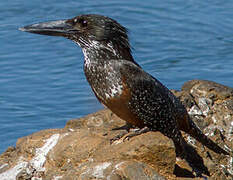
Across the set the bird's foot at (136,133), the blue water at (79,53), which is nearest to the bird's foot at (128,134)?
the bird's foot at (136,133)

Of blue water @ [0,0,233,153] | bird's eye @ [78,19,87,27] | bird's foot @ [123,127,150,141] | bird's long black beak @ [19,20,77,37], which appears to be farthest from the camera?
blue water @ [0,0,233,153]

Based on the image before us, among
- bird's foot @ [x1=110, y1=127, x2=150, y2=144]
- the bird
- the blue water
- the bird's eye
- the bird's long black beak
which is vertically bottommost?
the blue water

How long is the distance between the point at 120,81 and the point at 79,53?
565 cm

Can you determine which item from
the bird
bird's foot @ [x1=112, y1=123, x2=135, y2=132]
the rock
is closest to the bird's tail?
the rock

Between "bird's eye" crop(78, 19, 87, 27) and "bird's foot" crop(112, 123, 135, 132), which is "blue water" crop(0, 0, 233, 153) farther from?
"bird's eye" crop(78, 19, 87, 27)

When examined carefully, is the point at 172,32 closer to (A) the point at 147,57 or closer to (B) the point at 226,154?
(A) the point at 147,57

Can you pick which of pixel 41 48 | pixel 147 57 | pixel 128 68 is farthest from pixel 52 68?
pixel 128 68

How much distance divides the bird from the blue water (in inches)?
117

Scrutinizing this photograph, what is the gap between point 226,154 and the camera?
7.70 m

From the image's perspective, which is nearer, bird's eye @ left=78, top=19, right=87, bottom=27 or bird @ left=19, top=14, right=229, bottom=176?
bird @ left=19, top=14, right=229, bottom=176

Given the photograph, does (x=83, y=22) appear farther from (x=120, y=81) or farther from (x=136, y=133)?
(x=136, y=133)

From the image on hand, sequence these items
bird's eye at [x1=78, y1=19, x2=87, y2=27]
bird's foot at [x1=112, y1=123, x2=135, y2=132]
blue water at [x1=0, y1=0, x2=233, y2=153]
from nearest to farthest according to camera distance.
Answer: bird's eye at [x1=78, y1=19, x2=87, y2=27], bird's foot at [x1=112, y1=123, x2=135, y2=132], blue water at [x1=0, y1=0, x2=233, y2=153]

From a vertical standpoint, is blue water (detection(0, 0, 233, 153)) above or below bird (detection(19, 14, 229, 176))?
below

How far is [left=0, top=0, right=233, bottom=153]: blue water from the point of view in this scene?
1044 cm
